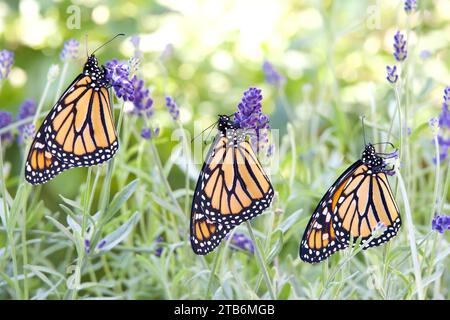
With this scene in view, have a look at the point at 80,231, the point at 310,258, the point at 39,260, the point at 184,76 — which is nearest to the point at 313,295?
the point at 310,258

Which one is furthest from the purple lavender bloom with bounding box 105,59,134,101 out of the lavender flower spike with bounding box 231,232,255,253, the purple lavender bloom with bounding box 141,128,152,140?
the lavender flower spike with bounding box 231,232,255,253

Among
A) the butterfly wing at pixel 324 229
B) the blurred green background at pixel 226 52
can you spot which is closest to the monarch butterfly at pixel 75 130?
the butterfly wing at pixel 324 229

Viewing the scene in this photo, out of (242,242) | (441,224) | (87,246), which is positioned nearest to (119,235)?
(87,246)

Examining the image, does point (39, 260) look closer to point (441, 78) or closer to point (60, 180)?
point (60, 180)

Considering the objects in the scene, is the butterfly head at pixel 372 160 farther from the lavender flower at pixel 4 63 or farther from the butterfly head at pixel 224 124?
the lavender flower at pixel 4 63

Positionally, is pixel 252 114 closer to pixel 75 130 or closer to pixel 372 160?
pixel 372 160
